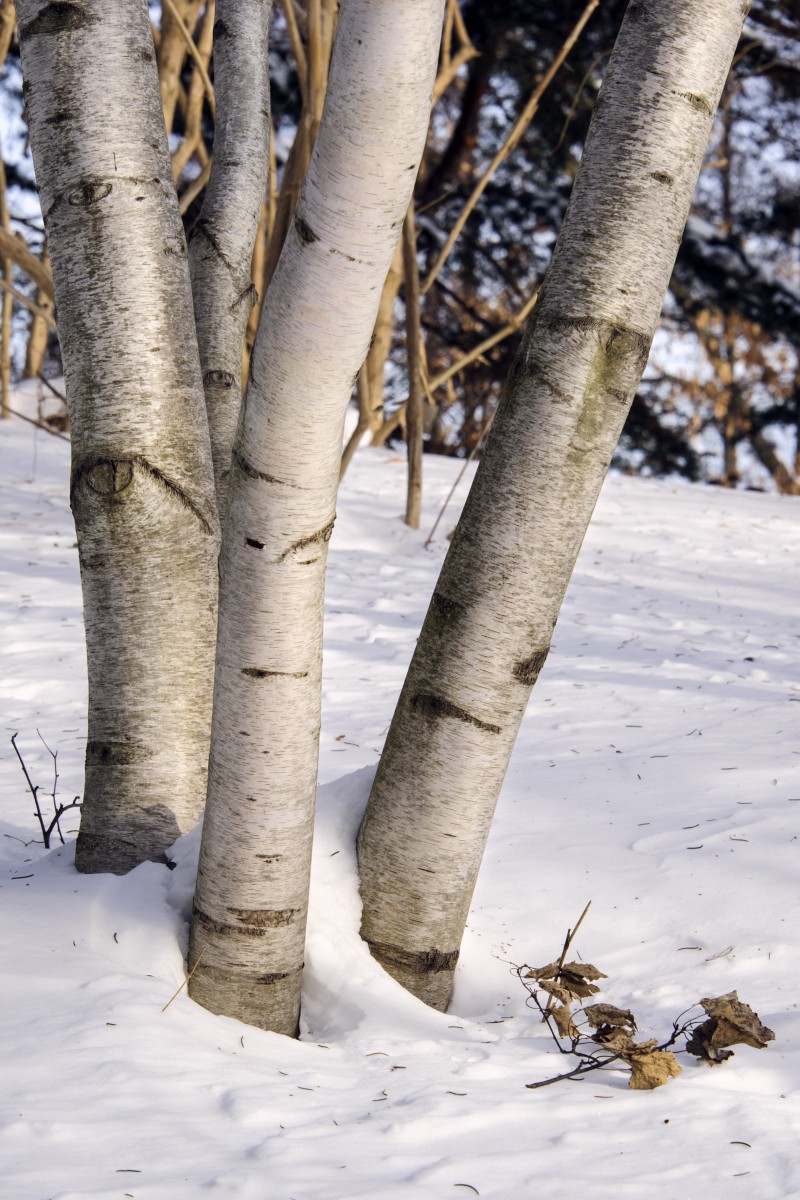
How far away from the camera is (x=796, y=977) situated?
1.96m

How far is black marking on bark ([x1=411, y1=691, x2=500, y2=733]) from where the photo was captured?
6.04ft

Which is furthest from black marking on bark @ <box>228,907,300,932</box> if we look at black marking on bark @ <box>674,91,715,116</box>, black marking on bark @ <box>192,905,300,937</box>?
black marking on bark @ <box>674,91,715,116</box>

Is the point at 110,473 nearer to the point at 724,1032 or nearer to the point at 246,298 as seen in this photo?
the point at 246,298

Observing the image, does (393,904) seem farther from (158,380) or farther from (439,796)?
(158,380)

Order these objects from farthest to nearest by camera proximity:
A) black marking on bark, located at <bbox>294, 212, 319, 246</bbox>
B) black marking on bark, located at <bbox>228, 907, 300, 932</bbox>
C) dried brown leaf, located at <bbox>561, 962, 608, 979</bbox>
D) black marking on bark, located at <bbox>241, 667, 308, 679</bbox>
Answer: dried brown leaf, located at <bbox>561, 962, 608, 979</bbox>
black marking on bark, located at <bbox>228, 907, 300, 932</bbox>
black marking on bark, located at <bbox>241, 667, 308, 679</bbox>
black marking on bark, located at <bbox>294, 212, 319, 246</bbox>

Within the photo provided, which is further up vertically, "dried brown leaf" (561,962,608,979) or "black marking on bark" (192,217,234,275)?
"black marking on bark" (192,217,234,275)

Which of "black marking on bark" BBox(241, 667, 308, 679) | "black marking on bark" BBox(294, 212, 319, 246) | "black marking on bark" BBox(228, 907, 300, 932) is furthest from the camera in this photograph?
"black marking on bark" BBox(228, 907, 300, 932)

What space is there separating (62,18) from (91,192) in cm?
33

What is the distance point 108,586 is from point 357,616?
2542 mm

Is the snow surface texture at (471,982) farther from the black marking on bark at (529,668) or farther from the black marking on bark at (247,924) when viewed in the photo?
the black marking on bark at (529,668)

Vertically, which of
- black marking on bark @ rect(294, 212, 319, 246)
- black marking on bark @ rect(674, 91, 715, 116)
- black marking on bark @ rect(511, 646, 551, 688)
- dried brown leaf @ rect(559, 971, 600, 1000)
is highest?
black marking on bark @ rect(674, 91, 715, 116)

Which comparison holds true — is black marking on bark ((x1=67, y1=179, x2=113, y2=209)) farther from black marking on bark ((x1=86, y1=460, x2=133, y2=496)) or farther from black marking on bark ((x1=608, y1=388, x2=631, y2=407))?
black marking on bark ((x1=608, y1=388, x2=631, y2=407))

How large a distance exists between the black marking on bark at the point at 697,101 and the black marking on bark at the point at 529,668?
951 mm

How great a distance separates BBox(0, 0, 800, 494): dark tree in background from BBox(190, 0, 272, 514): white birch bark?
9.07ft
